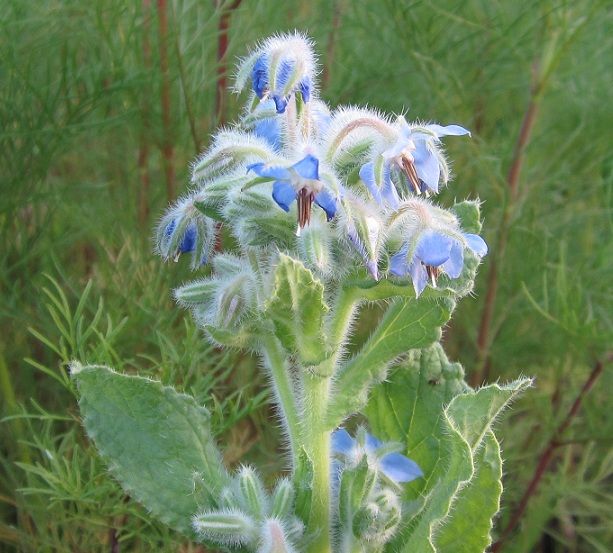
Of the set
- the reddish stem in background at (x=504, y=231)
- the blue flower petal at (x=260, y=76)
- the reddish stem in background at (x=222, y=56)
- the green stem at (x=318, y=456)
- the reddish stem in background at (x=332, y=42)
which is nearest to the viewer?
the blue flower petal at (x=260, y=76)

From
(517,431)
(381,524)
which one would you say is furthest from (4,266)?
(517,431)

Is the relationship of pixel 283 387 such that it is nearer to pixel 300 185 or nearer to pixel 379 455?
pixel 379 455

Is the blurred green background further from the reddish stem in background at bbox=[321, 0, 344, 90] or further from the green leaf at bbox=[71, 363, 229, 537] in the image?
the green leaf at bbox=[71, 363, 229, 537]

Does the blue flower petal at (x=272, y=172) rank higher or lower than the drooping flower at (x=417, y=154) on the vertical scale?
lower

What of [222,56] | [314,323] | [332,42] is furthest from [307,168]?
[332,42]

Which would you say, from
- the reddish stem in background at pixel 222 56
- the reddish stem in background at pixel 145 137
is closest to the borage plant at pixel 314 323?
the reddish stem in background at pixel 222 56

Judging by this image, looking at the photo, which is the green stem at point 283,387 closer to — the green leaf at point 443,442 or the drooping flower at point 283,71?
the green leaf at point 443,442
